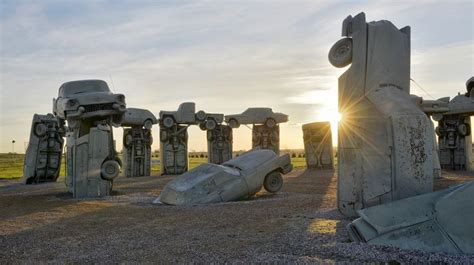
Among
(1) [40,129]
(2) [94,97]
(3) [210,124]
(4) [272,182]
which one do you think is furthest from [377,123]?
(3) [210,124]

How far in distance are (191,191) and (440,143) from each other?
874 inches

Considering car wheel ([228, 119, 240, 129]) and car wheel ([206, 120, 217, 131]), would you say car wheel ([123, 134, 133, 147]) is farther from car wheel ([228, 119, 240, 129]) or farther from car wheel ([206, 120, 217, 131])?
car wheel ([228, 119, 240, 129])

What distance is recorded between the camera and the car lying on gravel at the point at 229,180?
1234 cm

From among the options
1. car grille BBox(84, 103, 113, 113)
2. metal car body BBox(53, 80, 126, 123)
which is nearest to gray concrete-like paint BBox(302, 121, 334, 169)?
metal car body BBox(53, 80, 126, 123)

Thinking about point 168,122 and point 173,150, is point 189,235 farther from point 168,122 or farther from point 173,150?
point 173,150

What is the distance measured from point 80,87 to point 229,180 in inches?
252

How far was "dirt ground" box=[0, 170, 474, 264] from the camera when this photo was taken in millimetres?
6074

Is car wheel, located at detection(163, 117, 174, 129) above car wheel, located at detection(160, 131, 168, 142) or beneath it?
above

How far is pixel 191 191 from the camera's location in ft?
40.3

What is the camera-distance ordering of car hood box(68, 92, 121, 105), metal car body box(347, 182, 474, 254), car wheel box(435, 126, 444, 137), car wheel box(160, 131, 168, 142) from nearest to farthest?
metal car body box(347, 182, 474, 254) < car hood box(68, 92, 121, 105) < car wheel box(435, 126, 444, 137) < car wheel box(160, 131, 168, 142)

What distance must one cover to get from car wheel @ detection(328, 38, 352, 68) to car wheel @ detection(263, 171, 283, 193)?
4.92m

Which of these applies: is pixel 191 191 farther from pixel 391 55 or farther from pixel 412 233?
pixel 412 233

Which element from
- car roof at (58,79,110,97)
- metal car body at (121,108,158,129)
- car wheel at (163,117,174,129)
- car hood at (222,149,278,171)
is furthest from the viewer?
car wheel at (163,117,174,129)

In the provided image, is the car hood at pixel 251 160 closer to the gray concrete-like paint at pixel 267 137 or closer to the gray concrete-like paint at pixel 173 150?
the gray concrete-like paint at pixel 173 150
